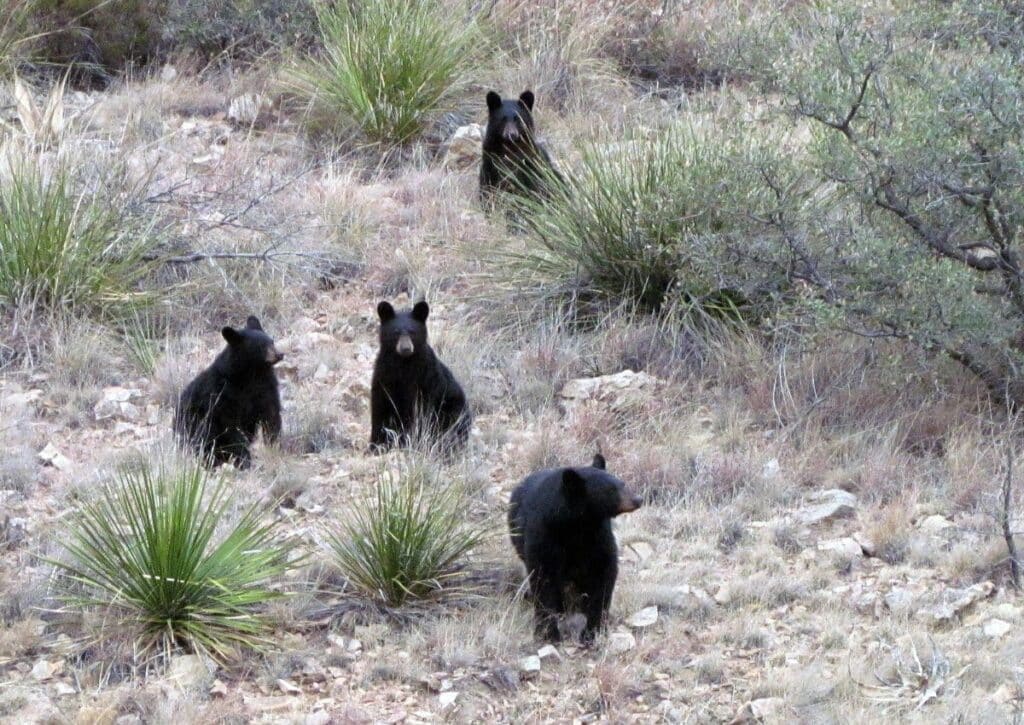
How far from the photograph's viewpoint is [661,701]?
19.6 ft

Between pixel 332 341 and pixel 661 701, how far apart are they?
4.54m

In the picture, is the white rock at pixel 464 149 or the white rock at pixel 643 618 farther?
the white rock at pixel 464 149

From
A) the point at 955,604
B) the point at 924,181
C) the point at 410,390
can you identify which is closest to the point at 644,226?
the point at 924,181

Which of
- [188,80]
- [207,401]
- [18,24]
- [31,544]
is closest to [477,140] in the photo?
[188,80]

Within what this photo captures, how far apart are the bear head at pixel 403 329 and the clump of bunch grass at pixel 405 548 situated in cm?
165

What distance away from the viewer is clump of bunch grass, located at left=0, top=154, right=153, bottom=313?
946cm

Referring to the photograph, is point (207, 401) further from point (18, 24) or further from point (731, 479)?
point (18, 24)

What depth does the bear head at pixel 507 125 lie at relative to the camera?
11664 mm

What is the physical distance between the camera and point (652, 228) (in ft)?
31.9

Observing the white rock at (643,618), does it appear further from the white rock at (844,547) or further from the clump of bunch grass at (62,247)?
the clump of bunch grass at (62,247)

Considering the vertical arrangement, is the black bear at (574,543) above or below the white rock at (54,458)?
above

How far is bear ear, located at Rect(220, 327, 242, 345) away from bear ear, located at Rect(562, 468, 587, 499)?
265 cm

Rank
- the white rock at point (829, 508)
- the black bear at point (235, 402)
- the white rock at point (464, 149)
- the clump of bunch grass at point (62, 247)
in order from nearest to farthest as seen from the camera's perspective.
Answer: the white rock at point (829, 508), the black bear at point (235, 402), the clump of bunch grass at point (62, 247), the white rock at point (464, 149)

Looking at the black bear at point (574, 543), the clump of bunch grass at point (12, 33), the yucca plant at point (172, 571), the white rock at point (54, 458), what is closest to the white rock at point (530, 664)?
the black bear at point (574, 543)
